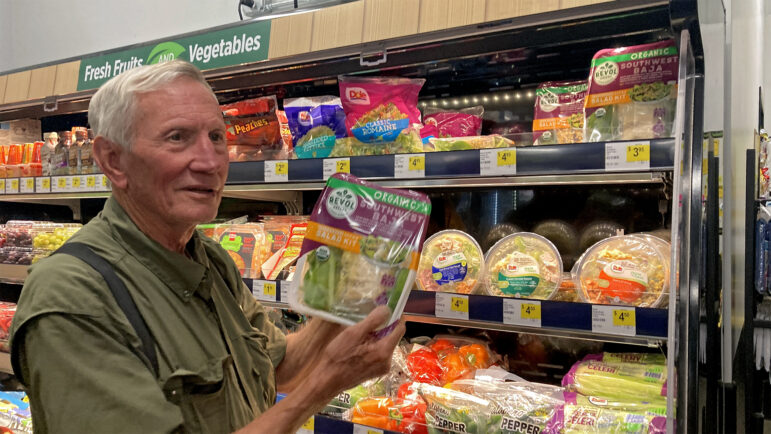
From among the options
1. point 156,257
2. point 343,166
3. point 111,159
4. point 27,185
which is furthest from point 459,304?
point 27,185

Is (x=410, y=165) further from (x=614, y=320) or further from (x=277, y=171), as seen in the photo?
(x=614, y=320)

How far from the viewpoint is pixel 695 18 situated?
5.12ft

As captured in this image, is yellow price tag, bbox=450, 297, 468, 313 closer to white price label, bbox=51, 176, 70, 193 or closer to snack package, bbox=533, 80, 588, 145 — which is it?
snack package, bbox=533, 80, 588, 145

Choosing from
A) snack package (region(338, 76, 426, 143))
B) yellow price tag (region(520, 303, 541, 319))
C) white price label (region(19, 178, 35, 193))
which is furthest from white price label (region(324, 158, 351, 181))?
white price label (region(19, 178, 35, 193))

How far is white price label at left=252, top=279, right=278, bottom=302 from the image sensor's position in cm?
218

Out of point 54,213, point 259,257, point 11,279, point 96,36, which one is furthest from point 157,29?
point 259,257

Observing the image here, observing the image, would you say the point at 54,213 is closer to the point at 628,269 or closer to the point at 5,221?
the point at 5,221

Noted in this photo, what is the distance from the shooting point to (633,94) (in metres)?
1.77

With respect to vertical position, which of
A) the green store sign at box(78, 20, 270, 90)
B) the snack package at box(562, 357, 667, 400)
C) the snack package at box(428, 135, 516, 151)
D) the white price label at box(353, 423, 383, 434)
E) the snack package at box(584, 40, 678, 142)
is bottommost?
the white price label at box(353, 423, 383, 434)

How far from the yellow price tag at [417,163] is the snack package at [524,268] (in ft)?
1.22

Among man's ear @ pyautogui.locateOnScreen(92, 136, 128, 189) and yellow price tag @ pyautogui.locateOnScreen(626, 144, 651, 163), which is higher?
yellow price tag @ pyautogui.locateOnScreen(626, 144, 651, 163)

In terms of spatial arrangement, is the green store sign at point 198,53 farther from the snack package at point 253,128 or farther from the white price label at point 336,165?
the white price label at point 336,165

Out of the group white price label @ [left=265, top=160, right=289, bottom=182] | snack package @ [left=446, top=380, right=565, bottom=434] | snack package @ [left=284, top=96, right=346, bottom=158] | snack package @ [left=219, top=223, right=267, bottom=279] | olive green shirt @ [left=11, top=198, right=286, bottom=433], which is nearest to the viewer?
olive green shirt @ [left=11, top=198, right=286, bottom=433]

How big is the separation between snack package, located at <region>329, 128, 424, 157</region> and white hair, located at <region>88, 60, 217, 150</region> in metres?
0.92
